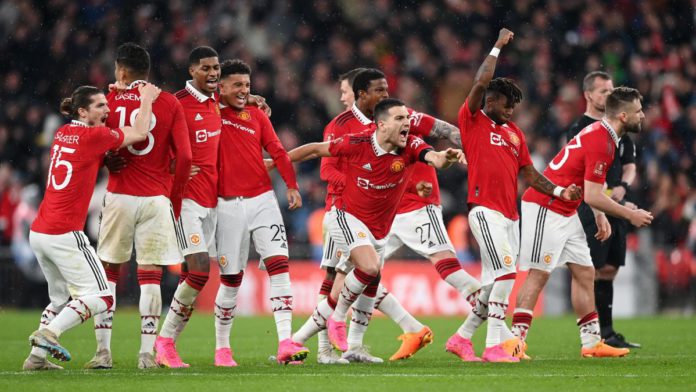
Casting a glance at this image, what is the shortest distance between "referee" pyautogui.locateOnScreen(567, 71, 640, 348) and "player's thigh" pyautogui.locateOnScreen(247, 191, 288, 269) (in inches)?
136

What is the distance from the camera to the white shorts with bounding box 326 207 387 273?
32.6ft

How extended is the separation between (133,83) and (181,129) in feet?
1.78

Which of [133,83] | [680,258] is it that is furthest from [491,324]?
[680,258]

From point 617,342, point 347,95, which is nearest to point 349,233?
point 347,95

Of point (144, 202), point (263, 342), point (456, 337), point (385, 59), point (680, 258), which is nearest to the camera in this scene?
point (144, 202)

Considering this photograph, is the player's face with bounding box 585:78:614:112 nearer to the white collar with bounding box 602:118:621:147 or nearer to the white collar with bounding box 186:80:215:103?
the white collar with bounding box 602:118:621:147

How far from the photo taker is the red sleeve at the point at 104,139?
29.9 feet

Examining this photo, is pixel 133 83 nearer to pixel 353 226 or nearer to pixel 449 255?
pixel 353 226

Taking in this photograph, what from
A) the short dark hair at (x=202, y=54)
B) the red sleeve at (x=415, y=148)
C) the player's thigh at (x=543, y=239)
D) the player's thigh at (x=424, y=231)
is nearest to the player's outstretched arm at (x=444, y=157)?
the red sleeve at (x=415, y=148)

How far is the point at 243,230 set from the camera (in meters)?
10.1

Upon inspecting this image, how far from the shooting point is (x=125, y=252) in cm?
976

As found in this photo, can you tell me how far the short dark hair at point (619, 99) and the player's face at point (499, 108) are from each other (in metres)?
1.02

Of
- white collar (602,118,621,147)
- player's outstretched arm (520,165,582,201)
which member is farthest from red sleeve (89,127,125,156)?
white collar (602,118,621,147)

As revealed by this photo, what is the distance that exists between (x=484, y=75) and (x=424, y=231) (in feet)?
6.35
